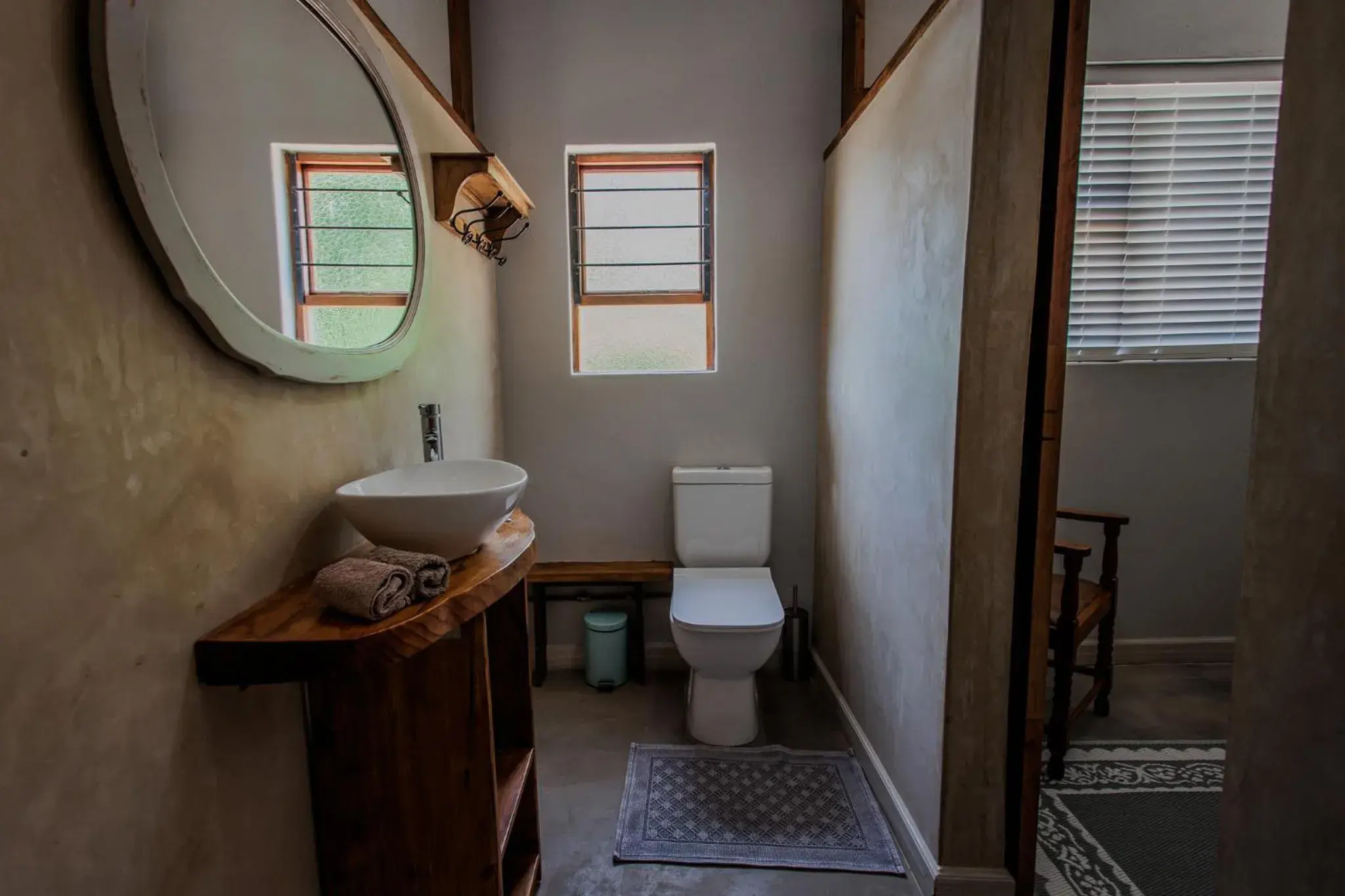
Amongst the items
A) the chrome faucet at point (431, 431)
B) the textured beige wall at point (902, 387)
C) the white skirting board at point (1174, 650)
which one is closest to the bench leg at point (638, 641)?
the textured beige wall at point (902, 387)

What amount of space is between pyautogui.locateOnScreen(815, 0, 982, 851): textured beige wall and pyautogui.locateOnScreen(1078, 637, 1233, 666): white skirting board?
4.16ft

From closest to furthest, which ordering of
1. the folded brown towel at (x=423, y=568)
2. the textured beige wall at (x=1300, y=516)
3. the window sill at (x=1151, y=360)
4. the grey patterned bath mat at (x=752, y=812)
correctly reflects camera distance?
the textured beige wall at (x=1300, y=516)
the folded brown towel at (x=423, y=568)
the grey patterned bath mat at (x=752, y=812)
the window sill at (x=1151, y=360)

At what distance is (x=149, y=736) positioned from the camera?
0.72 meters

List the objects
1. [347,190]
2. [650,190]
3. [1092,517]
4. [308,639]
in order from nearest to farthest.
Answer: [308,639] → [347,190] → [1092,517] → [650,190]

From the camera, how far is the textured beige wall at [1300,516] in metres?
0.48

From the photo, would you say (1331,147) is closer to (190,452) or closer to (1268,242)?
(1268,242)

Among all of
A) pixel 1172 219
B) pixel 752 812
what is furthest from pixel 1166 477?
pixel 752 812

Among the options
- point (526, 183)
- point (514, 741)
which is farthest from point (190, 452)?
point (526, 183)

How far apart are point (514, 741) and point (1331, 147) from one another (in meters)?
1.69

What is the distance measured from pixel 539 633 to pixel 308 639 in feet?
5.54

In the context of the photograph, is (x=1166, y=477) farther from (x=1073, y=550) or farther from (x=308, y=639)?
(x=308, y=639)

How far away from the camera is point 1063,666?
Result: 1702 millimetres

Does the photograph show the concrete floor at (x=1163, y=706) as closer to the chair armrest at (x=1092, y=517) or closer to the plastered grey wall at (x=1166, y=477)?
the plastered grey wall at (x=1166, y=477)

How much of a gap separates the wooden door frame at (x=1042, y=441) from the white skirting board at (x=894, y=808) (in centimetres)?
18
